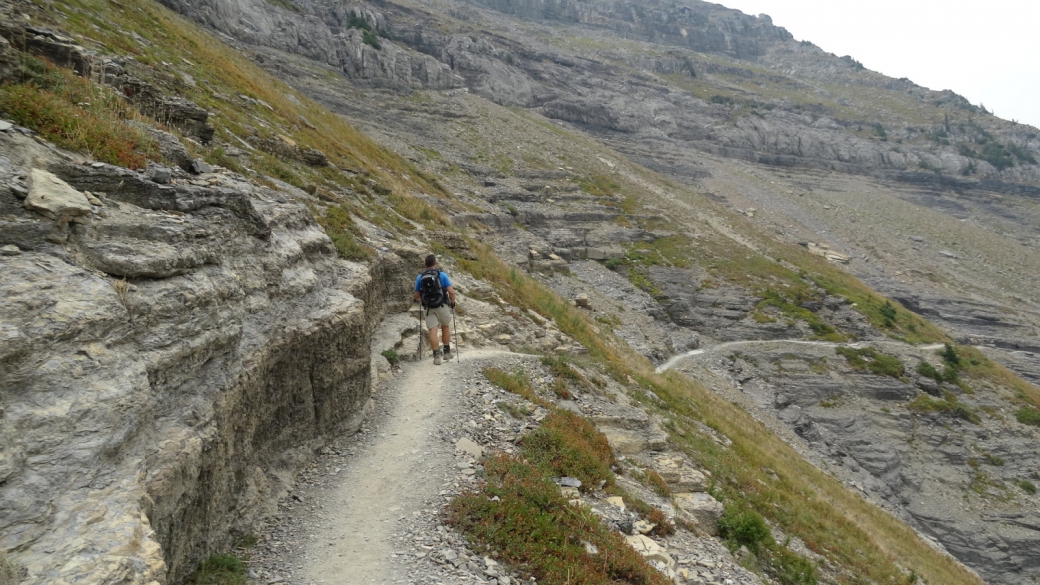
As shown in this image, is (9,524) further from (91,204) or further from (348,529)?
(348,529)

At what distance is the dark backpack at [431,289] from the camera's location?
12.9 meters

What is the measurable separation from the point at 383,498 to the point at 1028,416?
49341 millimetres

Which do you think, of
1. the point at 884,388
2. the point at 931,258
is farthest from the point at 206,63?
the point at 931,258

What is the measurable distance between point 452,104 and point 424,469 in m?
83.2

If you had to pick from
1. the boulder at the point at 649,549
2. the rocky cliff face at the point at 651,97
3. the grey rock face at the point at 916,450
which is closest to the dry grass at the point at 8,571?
the boulder at the point at 649,549

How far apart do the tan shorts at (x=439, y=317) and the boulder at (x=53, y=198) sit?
8.27 metres

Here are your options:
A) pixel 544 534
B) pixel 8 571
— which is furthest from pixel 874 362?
pixel 8 571

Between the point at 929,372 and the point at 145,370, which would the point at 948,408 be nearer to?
the point at 929,372

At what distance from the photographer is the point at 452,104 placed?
3292 inches

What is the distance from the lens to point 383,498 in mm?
7855

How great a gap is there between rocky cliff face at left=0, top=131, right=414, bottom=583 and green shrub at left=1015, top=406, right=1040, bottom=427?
162 ft

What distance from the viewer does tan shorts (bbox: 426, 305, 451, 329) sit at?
13.2 m

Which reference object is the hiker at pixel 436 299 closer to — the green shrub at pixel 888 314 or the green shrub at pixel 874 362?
the green shrub at pixel 874 362

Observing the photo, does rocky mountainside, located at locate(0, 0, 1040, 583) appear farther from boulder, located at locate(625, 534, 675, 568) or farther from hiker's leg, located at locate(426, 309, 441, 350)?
boulder, located at locate(625, 534, 675, 568)
